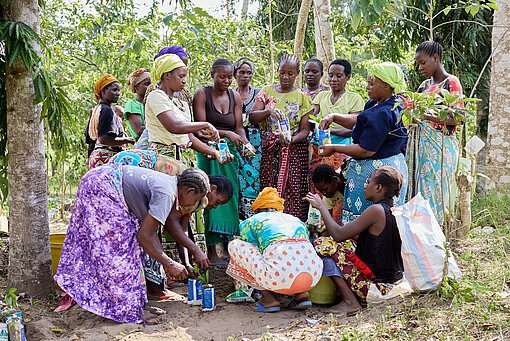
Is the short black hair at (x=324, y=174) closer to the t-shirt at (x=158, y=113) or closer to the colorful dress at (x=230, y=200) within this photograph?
the colorful dress at (x=230, y=200)

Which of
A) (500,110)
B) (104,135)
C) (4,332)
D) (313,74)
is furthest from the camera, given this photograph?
(500,110)

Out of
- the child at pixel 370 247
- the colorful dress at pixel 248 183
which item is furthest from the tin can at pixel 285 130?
the child at pixel 370 247

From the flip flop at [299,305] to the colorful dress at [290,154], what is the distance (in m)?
1.43

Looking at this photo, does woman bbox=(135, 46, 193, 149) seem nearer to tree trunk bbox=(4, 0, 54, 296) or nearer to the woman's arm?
tree trunk bbox=(4, 0, 54, 296)

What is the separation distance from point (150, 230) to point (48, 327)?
3.15 ft

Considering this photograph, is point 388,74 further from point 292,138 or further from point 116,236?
point 116,236

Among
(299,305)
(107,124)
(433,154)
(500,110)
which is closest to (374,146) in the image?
(433,154)

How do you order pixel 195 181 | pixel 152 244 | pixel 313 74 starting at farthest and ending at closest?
pixel 313 74 → pixel 195 181 → pixel 152 244

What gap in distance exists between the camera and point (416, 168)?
4.45 meters

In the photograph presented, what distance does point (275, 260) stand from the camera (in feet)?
11.1

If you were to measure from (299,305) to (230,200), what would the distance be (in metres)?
1.46

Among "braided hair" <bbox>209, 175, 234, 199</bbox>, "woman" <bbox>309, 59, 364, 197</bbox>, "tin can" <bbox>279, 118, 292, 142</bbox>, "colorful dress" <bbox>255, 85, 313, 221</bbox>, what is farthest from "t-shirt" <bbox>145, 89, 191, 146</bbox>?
"woman" <bbox>309, 59, 364, 197</bbox>

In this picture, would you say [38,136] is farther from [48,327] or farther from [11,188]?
[48,327]

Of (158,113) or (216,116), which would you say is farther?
(216,116)
